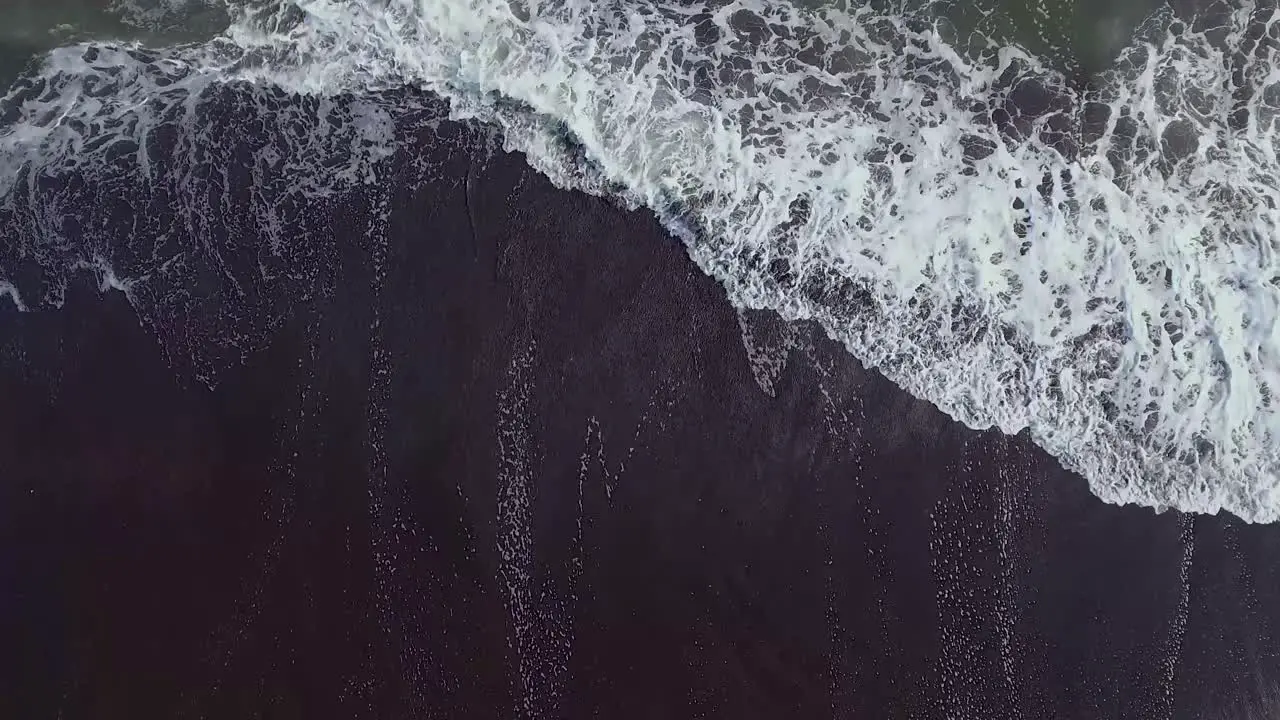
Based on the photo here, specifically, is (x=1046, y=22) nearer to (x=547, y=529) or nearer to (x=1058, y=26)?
(x=1058, y=26)

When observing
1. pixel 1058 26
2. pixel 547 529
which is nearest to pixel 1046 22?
pixel 1058 26

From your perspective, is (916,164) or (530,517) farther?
(916,164)

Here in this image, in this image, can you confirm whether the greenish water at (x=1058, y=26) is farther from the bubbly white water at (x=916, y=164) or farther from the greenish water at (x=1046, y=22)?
the bubbly white water at (x=916, y=164)

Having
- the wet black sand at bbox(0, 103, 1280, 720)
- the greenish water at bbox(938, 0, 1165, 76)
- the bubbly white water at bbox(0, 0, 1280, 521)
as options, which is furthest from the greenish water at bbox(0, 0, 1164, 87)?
the wet black sand at bbox(0, 103, 1280, 720)

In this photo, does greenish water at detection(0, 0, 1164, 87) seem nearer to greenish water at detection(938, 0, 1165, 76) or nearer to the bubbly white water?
greenish water at detection(938, 0, 1165, 76)

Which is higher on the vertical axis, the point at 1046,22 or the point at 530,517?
the point at 1046,22

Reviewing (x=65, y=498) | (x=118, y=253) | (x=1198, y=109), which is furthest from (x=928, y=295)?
(x=65, y=498)
